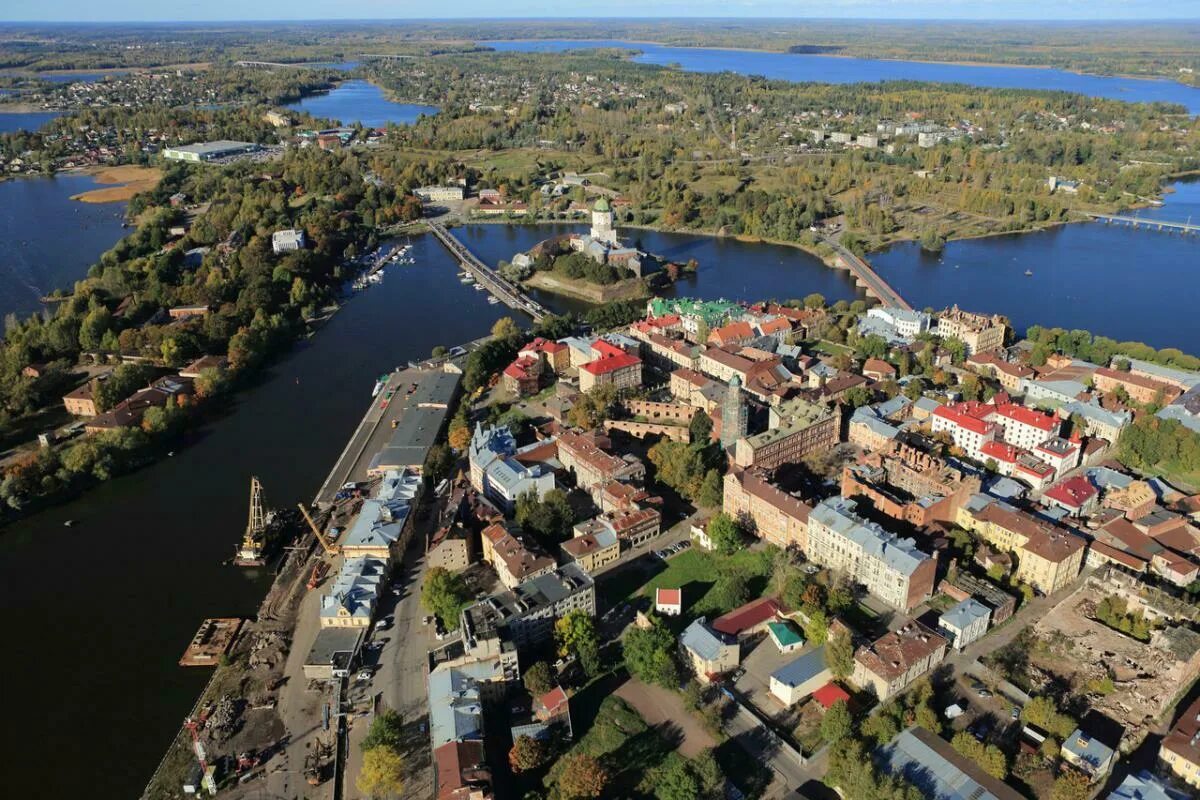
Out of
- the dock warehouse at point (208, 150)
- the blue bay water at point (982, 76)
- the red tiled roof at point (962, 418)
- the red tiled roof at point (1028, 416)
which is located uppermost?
the blue bay water at point (982, 76)

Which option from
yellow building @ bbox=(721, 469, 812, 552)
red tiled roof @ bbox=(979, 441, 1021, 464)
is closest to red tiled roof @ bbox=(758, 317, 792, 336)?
red tiled roof @ bbox=(979, 441, 1021, 464)

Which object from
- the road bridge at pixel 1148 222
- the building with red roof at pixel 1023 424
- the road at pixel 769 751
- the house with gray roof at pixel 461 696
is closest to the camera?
the road at pixel 769 751

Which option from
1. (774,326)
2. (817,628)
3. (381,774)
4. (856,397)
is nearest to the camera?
(381,774)

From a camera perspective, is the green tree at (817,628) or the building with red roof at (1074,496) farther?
the building with red roof at (1074,496)

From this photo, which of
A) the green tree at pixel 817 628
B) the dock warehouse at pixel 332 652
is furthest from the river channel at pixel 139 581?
the green tree at pixel 817 628

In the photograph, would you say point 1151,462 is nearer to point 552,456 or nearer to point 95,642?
point 552,456

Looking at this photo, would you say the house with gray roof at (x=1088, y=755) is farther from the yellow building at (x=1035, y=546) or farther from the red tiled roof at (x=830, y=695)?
the yellow building at (x=1035, y=546)

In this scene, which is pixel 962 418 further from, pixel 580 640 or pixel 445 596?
pixel 445 596

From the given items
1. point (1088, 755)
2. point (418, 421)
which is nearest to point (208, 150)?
point (418, 421)
